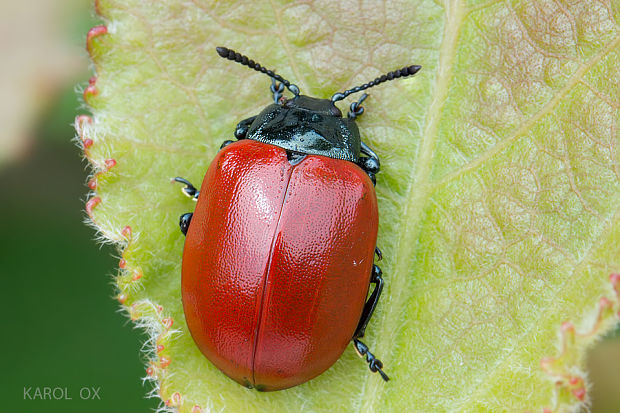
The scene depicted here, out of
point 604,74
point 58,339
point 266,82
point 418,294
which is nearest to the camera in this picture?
point 604,74

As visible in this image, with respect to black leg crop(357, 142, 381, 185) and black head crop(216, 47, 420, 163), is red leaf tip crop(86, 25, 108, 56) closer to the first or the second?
black head crop(216, 47, 420, 163)

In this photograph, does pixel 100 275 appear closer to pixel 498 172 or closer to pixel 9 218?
pixel 9 218

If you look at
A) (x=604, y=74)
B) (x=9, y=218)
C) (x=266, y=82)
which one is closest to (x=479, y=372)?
(x=604, y=74)

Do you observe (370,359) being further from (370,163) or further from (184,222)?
(184,222)

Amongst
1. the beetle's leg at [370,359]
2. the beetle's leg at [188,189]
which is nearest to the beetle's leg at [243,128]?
the beetle's leg at [188,189]

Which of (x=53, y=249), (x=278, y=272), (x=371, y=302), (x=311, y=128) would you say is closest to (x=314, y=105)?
(x=311, y=128)

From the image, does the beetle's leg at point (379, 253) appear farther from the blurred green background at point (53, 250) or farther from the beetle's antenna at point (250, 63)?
the blurred green background at point (53, 250)
